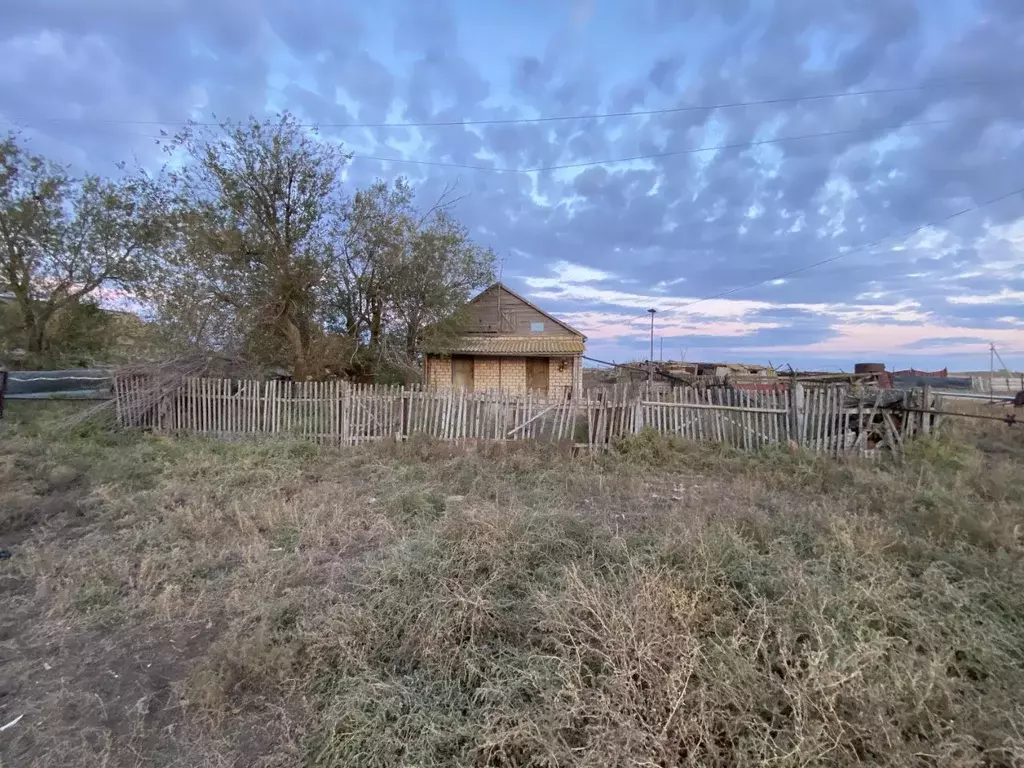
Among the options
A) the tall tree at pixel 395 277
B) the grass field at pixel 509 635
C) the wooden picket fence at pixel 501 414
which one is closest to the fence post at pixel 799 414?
the wooden picket fence at pixel 501 414

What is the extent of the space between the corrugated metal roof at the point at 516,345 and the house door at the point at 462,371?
1.06 meters

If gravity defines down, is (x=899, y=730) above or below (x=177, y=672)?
above

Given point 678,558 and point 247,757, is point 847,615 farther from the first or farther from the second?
point 247,757

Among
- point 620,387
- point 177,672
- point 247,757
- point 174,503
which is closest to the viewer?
point 247,757

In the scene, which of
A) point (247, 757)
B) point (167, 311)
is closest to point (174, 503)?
point (247, 757)

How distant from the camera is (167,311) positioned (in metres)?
12.0

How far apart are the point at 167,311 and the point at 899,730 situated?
14.4 m

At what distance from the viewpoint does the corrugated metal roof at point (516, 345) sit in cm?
1948

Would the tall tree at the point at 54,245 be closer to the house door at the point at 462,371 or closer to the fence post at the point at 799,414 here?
the house door at the point at 462,371

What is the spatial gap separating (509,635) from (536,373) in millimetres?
18523

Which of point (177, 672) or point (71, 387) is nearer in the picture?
point (177, 672)

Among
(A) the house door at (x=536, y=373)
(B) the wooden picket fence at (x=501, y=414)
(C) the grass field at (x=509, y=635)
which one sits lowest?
(C) the grass field at (x=509, y=635)

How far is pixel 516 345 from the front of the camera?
20219mm

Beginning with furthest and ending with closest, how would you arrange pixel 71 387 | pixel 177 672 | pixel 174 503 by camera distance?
pixel 71 387
pixel 174 503
pixel 177 672
